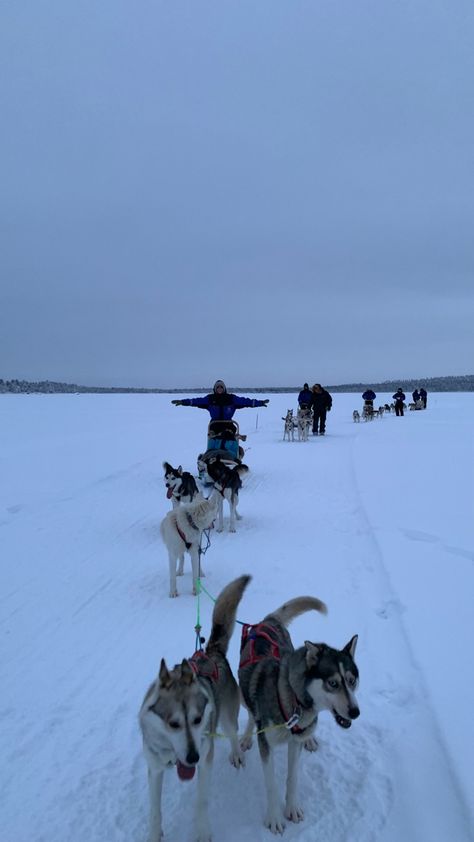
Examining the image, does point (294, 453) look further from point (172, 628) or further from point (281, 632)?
point (281, 632)

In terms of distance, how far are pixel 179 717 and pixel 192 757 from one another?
153mm

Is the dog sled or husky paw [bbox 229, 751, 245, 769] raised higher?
the dog sled

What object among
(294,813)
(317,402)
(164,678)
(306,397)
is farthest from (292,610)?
(306,397)

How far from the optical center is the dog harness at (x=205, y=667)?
93.5 inches

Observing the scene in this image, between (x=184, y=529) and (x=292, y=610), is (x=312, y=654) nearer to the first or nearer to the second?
(x=292, y=610)

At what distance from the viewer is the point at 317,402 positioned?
18.7 m

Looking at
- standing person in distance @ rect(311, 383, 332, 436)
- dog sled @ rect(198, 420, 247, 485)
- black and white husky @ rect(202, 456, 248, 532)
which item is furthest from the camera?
standing person in distance @ rect(311, 383, 332, 436)

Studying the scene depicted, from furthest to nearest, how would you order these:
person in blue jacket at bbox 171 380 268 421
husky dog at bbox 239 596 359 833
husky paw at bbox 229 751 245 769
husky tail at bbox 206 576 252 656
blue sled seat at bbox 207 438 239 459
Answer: person in blue jacket at bbox 171 380 268 421, blue sled seat at bbox 207 438 239 459, husky tail at bbox 206 576 252 656, husky paw at bbox 229 751 245 769, husky dog at bbox 239 596 359 833

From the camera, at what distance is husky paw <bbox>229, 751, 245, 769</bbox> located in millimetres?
2594

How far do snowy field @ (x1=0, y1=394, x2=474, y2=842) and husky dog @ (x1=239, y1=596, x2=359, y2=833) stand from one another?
0.17 m

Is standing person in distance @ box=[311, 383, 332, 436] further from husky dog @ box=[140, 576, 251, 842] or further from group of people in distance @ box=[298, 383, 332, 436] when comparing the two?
husky dog @ box=[140, 576, 251, 842]

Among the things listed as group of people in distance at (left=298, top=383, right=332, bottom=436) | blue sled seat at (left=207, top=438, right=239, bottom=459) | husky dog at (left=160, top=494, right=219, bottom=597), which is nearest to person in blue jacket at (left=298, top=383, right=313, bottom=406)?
group of people in distance at (left=298, top=383, right=332, bottom=436)

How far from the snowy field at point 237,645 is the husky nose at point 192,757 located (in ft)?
1.84

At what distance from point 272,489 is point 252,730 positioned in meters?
6.61
